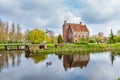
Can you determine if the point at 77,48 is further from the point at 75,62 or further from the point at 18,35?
the point at 18,35

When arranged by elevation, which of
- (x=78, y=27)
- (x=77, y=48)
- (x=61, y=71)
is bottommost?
(x=61, y=71)

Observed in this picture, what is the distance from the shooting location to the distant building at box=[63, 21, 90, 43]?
93812 mm

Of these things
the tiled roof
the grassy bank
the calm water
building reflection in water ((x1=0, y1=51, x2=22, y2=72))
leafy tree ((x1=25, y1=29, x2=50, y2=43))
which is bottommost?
the calm water

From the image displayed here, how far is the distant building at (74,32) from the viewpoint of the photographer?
9381cm

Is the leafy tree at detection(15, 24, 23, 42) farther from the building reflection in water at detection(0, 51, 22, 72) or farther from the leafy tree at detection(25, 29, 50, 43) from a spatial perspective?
the building reflection in water at detection(0, 51, 22, 72)

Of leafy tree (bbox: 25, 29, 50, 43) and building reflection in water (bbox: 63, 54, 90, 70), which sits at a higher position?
leafy tree (bbox: 25, 29, 50, 43)

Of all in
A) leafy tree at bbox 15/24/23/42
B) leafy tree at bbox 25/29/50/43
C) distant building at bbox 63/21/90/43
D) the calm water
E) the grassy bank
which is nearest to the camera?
the calm water

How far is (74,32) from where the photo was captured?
306ft

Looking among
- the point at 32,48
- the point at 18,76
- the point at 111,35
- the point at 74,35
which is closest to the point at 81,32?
the point at 74,35

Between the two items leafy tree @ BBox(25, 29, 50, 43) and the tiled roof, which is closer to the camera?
leafy tree @ BBox(25, 29, 50, 43)

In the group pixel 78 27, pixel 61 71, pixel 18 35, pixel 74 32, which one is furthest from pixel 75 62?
pixel 18 35

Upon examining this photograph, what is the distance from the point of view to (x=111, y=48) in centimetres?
7481

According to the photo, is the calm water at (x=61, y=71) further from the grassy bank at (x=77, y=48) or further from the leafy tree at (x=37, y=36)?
the leafy tree at (x=37, y=36)

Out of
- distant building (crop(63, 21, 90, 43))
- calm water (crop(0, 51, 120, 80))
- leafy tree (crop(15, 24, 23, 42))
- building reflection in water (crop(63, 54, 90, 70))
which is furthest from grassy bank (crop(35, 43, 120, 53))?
leafy tree (crop(15, 24, 23, 42))
